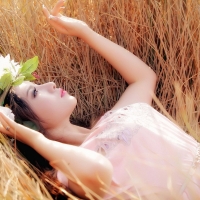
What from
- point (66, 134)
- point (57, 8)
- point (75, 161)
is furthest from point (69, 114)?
point (57, 8)

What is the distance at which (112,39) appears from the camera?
5.46 feet

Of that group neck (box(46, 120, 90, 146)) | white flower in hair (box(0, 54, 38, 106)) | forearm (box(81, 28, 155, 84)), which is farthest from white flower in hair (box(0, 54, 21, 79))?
forearm (box(81, 28, 155, 84))

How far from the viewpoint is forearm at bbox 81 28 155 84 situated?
1.50 m

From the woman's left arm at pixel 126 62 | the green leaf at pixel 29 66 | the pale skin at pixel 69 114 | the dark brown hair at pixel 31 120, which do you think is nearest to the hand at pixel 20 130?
the pale skin at pixel 69 114

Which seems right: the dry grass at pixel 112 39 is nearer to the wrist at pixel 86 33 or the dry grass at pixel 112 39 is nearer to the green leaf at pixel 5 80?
the wrist at pixel 86 33

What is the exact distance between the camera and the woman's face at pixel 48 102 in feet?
4.17

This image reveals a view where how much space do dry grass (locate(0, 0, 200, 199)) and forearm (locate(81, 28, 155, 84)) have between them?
0.38ft

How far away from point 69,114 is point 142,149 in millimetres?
288

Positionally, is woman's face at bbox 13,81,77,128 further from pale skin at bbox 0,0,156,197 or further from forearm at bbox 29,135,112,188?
forearm at bbox 29,135,112,188

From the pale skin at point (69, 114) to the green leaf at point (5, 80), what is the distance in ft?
0.13

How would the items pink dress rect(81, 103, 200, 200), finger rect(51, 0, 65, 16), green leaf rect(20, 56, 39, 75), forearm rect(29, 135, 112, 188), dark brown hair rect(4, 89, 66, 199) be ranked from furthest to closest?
finger rect(51, 0, 65, 16) → green leaf rect(20, 56, 39, 75) → dark brown hair rect(4, 89, 66, 199) → pink dress rect(81, 103, 200, 200) → forearm rect(29, 135, 112, 188)

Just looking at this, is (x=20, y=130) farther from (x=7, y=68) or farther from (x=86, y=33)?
(x=86, y=33)

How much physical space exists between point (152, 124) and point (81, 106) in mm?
541

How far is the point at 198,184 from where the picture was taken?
109 cm
